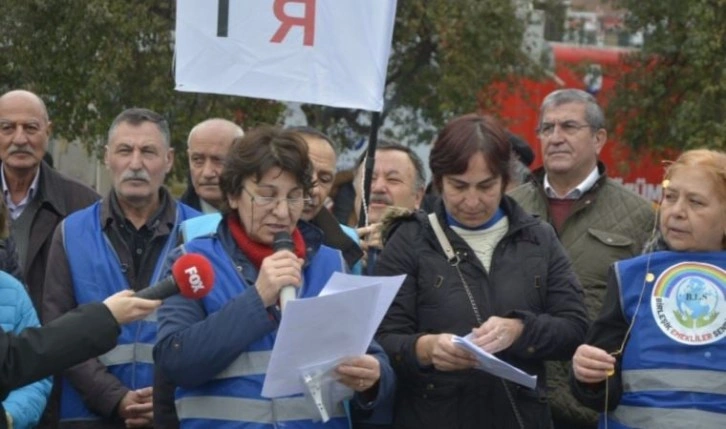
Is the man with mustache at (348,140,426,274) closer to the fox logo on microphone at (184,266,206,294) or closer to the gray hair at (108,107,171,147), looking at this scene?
the gray hair at (108,107,171,147)

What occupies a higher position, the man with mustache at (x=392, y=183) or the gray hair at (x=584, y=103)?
the gray hair at (x=584, y=103)

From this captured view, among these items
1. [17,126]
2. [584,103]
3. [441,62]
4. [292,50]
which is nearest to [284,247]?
[292,50]

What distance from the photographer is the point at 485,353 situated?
15.2 feet

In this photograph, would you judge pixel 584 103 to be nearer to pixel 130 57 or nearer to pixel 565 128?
pixel 565 128

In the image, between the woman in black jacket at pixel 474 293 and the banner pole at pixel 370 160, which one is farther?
the banner pole at pixel 370 160

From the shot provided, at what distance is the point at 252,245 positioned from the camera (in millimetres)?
4758

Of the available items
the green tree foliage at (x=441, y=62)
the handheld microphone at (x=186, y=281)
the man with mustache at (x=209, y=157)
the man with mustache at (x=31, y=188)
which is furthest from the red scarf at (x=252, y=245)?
the green tree foliage at (x=441, y=62)

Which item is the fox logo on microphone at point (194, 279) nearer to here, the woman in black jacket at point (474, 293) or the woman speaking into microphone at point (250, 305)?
the woman speaking into microphone at point (250, 305)

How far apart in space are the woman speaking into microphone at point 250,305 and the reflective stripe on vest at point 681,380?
0.90 meters

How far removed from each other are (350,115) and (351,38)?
871 inches

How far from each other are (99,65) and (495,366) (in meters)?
19.0

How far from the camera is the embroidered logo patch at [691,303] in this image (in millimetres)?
4875

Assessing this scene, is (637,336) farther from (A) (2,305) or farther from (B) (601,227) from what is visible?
(A) (2,305)

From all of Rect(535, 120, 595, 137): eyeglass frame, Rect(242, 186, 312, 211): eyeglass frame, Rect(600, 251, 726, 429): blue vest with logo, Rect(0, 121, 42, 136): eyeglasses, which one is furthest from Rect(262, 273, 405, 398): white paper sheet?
Rect(0, 121, 42, 136): eyeglasses
